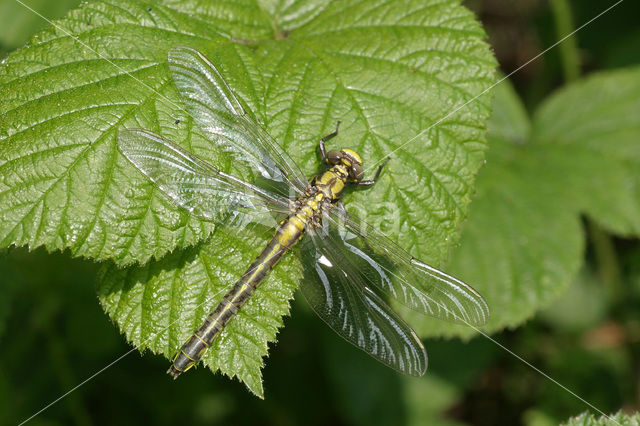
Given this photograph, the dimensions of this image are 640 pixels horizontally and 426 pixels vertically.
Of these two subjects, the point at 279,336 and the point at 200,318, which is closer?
the point at 200,318

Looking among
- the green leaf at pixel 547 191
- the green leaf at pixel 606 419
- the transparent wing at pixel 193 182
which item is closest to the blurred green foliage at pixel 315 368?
the green leaf at pixel 547 191

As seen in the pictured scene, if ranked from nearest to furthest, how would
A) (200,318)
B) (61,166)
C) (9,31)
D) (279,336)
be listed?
1. (61,166)
2. (200,318)
3. (9,31)
4. (279,336)

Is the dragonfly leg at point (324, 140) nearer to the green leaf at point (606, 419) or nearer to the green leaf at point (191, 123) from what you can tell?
the green leaf at point (191, 123)

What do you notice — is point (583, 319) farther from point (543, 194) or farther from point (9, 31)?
point (9, 31)

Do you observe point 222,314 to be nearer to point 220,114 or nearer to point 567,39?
point 220,114

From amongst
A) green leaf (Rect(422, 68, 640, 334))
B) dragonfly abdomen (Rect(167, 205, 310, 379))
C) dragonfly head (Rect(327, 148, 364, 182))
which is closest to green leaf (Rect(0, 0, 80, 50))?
dragonfly head (Rect(327, 148, 364, 182))

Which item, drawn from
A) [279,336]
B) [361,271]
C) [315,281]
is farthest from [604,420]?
[279,336]

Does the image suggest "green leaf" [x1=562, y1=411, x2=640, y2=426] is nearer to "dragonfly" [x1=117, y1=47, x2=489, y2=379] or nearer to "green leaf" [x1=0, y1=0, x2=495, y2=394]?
"dragonfly" [x1=117, y1=47, x2=489, y2=379]
